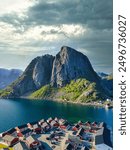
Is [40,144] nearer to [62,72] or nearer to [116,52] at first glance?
[116,52]

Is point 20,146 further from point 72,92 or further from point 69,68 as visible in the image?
point 69,68

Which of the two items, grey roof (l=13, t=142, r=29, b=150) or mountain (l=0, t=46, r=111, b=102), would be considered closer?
grey roof (l=13, t=142, r=29, b=150)

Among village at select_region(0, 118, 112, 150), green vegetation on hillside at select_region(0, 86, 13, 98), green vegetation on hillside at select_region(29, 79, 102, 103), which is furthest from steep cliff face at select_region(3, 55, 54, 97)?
village at select_region(0, 118, 112, 150)

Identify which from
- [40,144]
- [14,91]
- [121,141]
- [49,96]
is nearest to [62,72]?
[49,96]

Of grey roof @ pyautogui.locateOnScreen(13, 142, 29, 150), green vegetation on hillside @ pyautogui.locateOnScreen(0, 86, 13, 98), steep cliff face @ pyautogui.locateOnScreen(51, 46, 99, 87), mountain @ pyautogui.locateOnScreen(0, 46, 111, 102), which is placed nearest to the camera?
grey roof @ pyautogui.locateOnScreen(13, 142, 29, 150)

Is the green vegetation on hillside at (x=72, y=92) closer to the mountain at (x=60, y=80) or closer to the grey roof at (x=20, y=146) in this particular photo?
the mountain at (x=60, y=80)

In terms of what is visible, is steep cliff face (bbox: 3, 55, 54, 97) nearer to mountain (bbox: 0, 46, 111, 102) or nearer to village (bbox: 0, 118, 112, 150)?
mountain (bbox: 0, 46, 111, 102)

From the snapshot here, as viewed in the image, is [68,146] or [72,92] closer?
[68,146]

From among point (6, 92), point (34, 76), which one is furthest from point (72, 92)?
point (6, 92)
